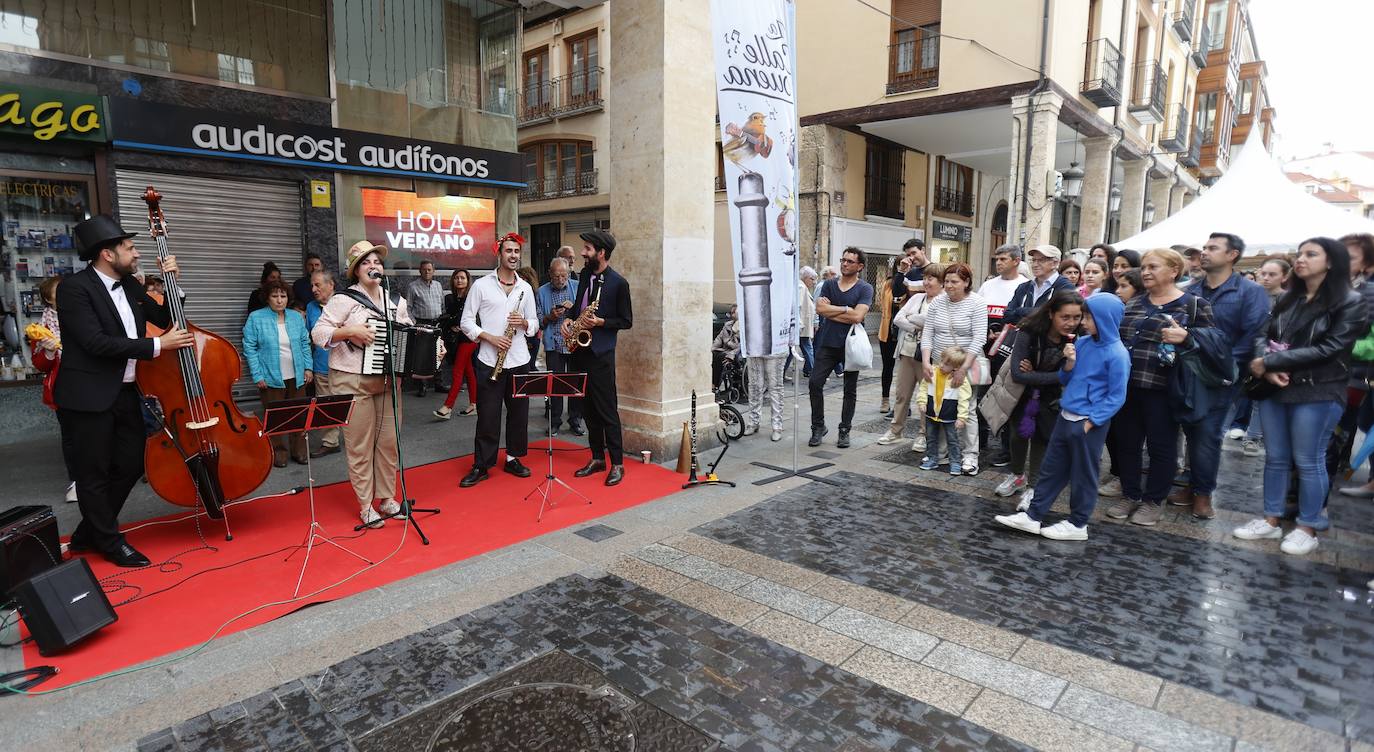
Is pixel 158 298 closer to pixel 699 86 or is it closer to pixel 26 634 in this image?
pixel 26 634

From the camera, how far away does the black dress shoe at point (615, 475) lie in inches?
238

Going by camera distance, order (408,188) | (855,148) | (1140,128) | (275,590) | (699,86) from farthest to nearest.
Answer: (1140,128), (855,148), (408,188), (699,86), (275,590)

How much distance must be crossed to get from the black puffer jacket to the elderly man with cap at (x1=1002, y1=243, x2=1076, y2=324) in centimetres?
154

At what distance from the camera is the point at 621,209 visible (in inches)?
271

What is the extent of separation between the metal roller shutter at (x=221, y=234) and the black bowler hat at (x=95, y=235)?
4.23m

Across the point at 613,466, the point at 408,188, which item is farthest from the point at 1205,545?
the point at 408,188

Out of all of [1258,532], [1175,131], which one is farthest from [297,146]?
[1175,131]

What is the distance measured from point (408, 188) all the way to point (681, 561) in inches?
304

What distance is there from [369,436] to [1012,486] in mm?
5060

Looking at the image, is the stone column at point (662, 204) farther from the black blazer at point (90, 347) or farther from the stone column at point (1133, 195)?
the stone column at point (1133, 195)

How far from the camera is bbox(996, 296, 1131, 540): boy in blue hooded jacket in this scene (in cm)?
456

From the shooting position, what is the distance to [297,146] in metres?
8.62

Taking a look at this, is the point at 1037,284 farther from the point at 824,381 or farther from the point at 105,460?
the point at 105,460

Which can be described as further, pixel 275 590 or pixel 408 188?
pixel 408 188
